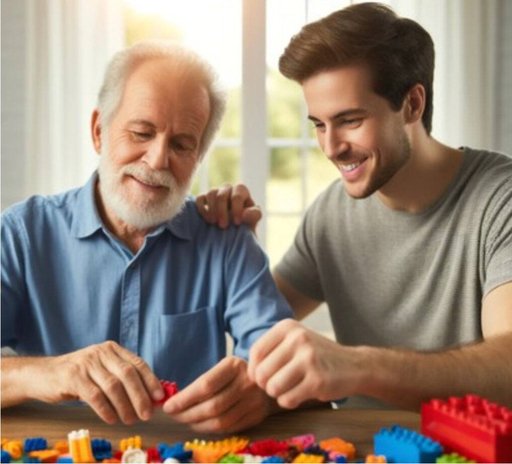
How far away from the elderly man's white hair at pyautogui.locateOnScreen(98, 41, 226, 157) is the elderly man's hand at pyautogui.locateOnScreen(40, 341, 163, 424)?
64 centimetres

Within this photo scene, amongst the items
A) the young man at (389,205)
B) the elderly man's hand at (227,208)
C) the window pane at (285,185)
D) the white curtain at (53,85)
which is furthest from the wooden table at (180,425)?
the window pane at (285,185)

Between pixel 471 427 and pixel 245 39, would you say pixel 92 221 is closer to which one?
pixel 471 427

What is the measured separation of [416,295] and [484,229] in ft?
0.70

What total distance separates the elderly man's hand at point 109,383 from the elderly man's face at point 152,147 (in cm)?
45

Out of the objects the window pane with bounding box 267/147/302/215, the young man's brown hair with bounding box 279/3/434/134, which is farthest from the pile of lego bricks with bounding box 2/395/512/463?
the window pane with bounding box 267/147/302/215

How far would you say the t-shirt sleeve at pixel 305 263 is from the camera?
190 centimetres

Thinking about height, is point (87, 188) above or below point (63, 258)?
above

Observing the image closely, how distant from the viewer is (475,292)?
5.53ft

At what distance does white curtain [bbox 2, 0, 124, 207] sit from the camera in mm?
3191

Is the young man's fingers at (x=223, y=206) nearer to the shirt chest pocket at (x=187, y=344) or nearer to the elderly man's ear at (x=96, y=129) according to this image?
the shirt chest pocket at (x=187, y=344)

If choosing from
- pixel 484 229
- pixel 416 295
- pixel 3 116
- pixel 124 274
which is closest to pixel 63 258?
pixel 124 274

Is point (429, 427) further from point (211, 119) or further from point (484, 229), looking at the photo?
point (211, 119)

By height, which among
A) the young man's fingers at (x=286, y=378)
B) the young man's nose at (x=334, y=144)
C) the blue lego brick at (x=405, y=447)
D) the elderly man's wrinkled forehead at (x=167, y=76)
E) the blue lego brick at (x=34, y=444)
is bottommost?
the blue lego brick at (x=34, y=444)

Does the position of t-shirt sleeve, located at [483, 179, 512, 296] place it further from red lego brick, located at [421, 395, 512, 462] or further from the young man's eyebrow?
red lego brick, located at [421, 395, 512, 462]
